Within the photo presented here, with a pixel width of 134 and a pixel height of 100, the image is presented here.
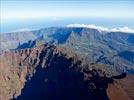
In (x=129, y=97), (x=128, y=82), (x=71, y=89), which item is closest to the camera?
(x=129, y=97)

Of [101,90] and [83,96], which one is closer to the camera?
[101,90]

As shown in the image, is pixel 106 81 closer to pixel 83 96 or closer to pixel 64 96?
pixel 83 96

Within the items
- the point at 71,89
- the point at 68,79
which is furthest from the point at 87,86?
the point at 68,79

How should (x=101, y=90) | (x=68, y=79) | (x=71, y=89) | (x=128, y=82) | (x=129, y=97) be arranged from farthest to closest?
(x=68, y=79), (x=71, y=89), (x=128, y=82), (x=101, y=90), (x=129, y=97)

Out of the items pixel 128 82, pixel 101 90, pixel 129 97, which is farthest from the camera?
pixel 128 82

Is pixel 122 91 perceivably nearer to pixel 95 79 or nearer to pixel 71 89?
pixel 95 79

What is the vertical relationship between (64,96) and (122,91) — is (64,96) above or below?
below

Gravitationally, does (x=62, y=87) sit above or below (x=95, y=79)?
below

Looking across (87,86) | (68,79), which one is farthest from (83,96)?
(68,79)

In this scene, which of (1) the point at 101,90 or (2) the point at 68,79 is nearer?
(1) the point at 101,90
